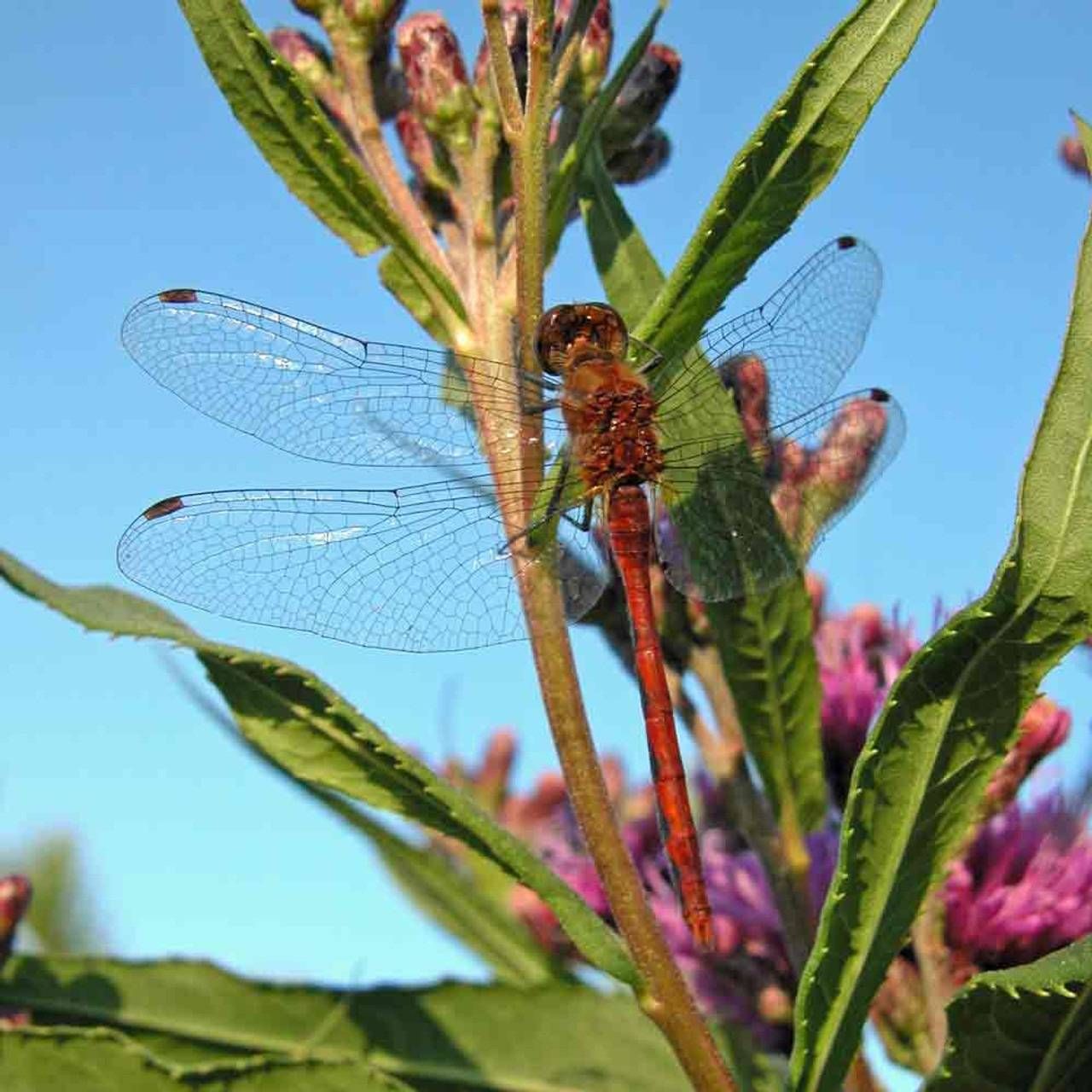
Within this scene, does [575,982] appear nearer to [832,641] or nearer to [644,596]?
[644,596]

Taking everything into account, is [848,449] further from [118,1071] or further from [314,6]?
[118,1071]

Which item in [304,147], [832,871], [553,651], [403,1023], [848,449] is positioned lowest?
[403,1023]

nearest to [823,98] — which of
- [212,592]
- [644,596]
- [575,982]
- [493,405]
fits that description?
[493,405]

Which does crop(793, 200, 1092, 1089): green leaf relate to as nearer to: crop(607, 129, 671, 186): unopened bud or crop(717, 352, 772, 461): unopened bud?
crop(717, 352, 772, 461): unopened bud

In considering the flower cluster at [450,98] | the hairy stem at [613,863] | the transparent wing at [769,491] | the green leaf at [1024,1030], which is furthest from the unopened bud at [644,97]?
the green leaf at [1024,1030]

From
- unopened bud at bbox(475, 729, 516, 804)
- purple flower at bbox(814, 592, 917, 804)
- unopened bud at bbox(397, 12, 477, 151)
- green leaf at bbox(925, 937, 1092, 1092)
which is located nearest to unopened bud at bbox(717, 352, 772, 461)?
unopened bud at bbox(397, 12, 477, 151)

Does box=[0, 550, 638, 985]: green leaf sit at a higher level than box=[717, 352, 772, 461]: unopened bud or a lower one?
lower

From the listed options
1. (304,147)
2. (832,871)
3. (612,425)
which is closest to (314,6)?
(304,147)
